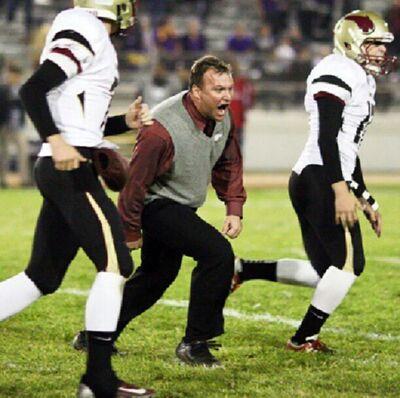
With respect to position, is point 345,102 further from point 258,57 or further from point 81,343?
point 258,57

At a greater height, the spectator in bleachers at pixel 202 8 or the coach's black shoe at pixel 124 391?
the spectator in bleachers at pixel 202 8

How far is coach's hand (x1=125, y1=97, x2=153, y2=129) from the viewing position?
15.5ft

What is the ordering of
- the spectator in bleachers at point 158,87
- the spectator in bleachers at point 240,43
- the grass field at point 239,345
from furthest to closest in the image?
1. the spectator in bleachers at point 240,43
2. the spectator in bleachers at point 158,87
3. the grass field at point 239,345

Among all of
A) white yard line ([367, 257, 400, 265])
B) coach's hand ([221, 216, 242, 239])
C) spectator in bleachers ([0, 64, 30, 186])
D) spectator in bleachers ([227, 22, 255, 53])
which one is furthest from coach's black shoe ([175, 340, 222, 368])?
spectator in bleachers ([227, 22, 255, 53])

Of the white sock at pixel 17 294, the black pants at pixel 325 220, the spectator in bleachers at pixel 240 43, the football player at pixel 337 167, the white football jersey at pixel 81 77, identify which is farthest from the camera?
the spectator in bleachers at pixel 240 43

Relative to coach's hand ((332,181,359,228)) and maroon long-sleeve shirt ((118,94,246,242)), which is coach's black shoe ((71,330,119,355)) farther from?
coach's hand ((332,181,359,228))

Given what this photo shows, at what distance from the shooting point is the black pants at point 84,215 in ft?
14.4

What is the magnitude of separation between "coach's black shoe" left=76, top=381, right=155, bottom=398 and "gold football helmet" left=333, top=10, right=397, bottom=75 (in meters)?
1.94

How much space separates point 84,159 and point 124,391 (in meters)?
0.85

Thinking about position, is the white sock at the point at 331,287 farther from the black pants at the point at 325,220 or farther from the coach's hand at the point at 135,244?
the coach's hand at the point at 135,244

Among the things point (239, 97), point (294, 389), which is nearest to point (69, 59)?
point (294, 389)

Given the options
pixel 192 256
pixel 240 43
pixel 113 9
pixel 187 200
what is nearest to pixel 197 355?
pixel 192 256

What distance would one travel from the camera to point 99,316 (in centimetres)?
437

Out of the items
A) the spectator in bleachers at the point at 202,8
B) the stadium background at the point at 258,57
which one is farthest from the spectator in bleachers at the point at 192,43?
the spectator in bleachers at the point at 202,8
